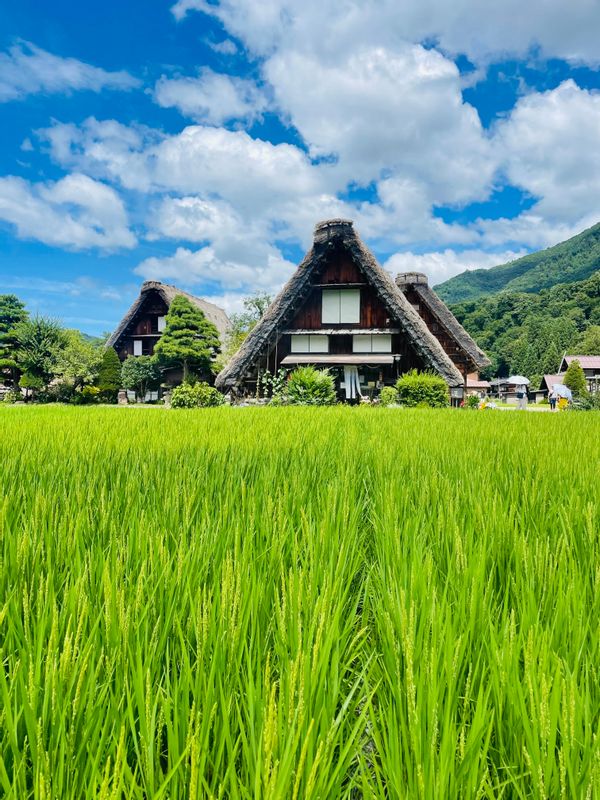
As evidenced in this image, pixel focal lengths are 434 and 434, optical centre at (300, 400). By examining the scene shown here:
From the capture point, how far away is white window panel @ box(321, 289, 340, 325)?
1445 cm

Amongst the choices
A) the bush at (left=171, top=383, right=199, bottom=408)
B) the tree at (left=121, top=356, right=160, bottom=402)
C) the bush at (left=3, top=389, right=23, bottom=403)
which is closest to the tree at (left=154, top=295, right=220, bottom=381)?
the tree at (left=121, top=356, right=160, bottom=402)

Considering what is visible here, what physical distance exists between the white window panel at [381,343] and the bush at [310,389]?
3649 mm

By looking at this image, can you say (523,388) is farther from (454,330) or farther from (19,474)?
(19,474)

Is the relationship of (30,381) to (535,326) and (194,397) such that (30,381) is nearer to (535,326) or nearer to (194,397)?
(194,397)

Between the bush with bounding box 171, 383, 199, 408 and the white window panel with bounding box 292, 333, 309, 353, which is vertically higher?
the white window panel with bounding box 292, 333, 309, 353

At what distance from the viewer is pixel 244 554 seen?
0.98 m

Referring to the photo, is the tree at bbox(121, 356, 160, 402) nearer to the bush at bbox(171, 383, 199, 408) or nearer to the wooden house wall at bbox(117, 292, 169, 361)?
the wooden house wall at bbox(117, 292, 169, 361)

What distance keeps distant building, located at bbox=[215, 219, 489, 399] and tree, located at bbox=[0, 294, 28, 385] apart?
59.9ft

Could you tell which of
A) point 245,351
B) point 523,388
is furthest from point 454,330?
point 523,388

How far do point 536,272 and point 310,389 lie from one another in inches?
4545

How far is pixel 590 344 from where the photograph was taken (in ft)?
168

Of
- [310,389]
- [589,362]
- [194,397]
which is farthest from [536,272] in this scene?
[194,397]

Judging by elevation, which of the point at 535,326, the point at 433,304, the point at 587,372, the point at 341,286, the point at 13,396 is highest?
the point at 535,326

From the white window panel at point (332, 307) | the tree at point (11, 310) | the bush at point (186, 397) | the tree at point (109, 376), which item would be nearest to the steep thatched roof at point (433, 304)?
the white window panel at point (332, 307)
